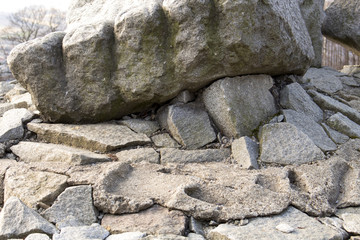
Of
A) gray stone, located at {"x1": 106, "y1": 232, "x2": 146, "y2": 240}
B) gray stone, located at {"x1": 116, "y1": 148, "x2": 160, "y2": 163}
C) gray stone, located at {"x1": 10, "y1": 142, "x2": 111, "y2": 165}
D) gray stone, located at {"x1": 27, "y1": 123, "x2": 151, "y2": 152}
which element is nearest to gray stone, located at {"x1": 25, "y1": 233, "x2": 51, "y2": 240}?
gray stone, located at {"x1": 106, "y1": 232, "x2": 146, "y2": 240}

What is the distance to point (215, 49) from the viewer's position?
296 cm

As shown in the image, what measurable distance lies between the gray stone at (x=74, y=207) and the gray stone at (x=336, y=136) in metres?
2.27

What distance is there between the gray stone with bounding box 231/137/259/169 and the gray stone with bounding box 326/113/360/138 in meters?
0.97

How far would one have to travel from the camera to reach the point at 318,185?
2377 millimetres

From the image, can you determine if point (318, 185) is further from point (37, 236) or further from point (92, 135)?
point (92, 135)

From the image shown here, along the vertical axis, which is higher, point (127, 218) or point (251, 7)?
point (251, 7)

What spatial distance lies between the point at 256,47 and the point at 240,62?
189 millimetres

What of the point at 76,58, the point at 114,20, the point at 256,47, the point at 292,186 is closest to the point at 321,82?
the point at 256,47

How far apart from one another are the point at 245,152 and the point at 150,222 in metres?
1.15

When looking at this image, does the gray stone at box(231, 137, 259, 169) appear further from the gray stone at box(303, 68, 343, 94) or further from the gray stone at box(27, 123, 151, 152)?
the gray stone at box(303, 68, 343, 94)

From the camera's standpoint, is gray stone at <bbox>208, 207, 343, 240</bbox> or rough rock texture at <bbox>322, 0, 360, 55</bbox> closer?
gray stone at <bbox>208, 207, 343, 240</bbox>

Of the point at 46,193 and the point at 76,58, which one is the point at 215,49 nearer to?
the point at 76,58

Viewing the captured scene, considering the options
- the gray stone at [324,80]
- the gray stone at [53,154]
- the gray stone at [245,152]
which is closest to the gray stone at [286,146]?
the gray stone at [245,152]

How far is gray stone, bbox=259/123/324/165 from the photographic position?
281 centimetres
